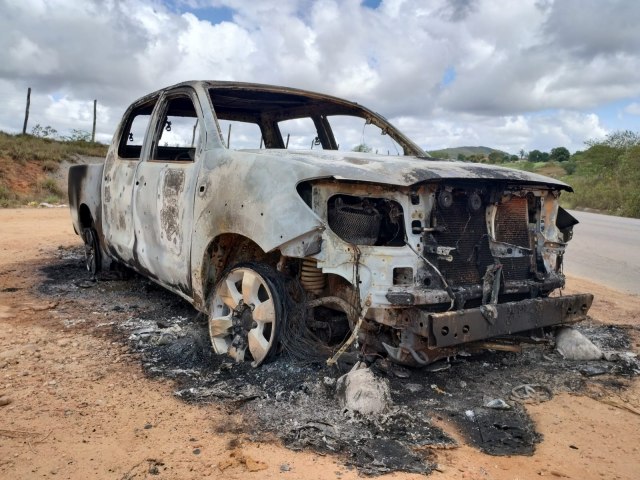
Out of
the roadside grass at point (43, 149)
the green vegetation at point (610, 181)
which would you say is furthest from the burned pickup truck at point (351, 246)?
the roadside grass at point (43, 149)

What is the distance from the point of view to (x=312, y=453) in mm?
2557

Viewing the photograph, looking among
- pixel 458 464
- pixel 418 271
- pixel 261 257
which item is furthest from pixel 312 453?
pixel 261 257

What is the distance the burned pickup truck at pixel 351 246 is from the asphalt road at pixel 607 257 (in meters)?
4.12

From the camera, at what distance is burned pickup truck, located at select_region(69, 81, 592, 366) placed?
303cm

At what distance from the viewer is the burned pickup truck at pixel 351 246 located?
9.93 ft

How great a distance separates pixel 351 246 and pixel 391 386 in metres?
0.97

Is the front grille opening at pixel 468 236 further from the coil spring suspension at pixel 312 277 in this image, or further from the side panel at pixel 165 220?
the side panel at pixel 165 220

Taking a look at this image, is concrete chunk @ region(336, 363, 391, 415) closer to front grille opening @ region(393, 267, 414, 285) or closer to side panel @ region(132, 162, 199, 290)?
front grille opening @ region(393, 267, 414, 285)

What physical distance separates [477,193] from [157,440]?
2.32 metres

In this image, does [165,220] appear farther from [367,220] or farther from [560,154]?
[560,154]

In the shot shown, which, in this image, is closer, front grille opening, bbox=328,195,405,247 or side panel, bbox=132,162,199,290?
front grille opening, bbox=328,195,405,247

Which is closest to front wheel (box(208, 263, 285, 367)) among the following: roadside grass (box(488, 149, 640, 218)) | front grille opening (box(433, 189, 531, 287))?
front grille opening (box(433, 189, 531, 287))

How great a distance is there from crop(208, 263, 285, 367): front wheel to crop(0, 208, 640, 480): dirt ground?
515 millimetres

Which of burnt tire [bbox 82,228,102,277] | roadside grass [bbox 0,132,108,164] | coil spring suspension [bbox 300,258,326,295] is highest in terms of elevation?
roadside grass [bbox 0,132,108,164]
